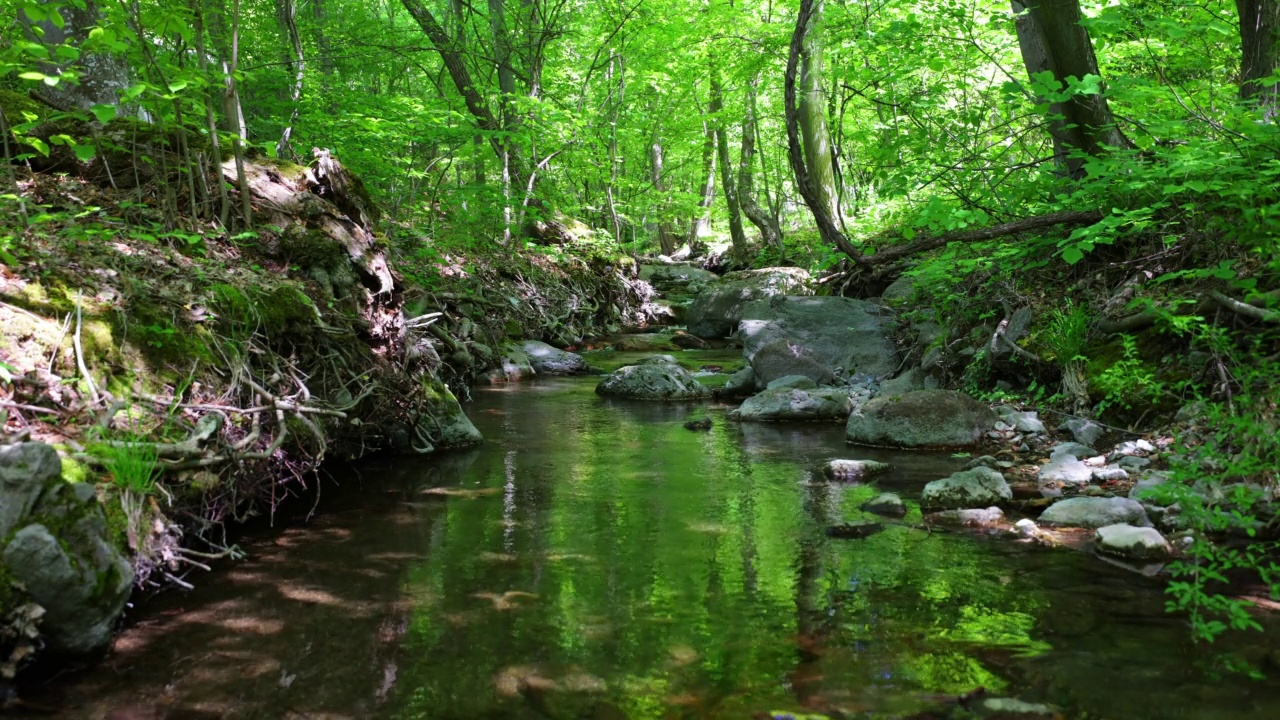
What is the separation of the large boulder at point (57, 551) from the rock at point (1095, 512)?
4.73m

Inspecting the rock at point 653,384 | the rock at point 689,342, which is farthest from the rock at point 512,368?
the rock at point 689,342

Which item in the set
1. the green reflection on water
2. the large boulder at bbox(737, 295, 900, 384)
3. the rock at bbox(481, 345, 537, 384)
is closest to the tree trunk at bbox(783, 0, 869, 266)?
the green reflection on water

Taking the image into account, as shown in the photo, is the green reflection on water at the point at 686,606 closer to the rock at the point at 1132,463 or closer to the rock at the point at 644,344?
the rock at the point at 1132,463

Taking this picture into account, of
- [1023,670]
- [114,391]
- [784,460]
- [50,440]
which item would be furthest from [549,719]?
[784,460]

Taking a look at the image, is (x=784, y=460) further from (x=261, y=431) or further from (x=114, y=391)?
(x=114, y=391)

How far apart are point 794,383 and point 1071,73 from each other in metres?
4.30

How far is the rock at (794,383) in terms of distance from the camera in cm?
918

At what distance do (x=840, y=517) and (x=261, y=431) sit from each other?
141 inches

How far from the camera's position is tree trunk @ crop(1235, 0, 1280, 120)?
6180mm

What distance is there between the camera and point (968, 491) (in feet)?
16.1

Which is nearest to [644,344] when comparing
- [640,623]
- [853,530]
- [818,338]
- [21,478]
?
[818,338]

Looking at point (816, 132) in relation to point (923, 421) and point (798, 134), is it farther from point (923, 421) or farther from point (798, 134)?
point (923, 421)

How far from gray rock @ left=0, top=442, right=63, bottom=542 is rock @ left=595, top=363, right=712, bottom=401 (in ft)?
24.4

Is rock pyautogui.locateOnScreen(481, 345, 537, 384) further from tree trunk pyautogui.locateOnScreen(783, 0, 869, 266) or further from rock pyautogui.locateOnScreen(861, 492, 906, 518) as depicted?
rock pyautogui.locateOnScreen(861, 492, 906, 518)
